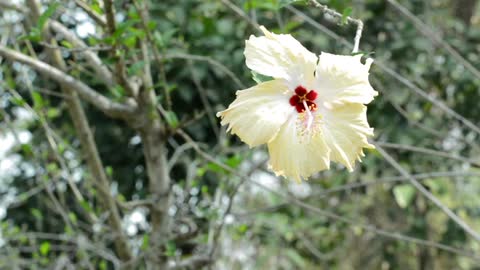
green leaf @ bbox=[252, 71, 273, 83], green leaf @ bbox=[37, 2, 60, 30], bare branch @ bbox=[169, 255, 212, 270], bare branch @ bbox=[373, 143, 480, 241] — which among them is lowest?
bare branch @ bbox=[169, 255, 212, 270]

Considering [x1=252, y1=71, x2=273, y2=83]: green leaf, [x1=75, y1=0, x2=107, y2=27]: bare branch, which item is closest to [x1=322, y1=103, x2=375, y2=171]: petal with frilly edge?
[x1=252, y1=71, x2=273, y2=83]: green leaf

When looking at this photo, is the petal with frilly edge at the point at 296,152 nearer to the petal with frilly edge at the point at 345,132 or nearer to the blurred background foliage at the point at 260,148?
the petal with frilly edge at the point at 345,132

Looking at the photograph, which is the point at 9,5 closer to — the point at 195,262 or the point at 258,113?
the point at 195,262

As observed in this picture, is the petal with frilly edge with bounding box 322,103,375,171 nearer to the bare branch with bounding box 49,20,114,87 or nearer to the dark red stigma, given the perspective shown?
the dark red stigma

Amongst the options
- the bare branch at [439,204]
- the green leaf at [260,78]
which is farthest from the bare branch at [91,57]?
the green leaf at [260,78]

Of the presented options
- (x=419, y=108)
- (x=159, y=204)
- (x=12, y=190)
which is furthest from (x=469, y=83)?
(x=12, y=190)

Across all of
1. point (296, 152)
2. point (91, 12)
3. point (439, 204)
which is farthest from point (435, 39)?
point (296, 152)
